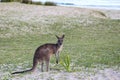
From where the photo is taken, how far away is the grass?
479 inches

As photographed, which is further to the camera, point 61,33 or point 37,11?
point 37,11

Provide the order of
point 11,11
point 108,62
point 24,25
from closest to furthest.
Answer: point 108,62 → point 24,25 → point 11,11

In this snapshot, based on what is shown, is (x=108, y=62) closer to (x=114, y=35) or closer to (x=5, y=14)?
(x=114, y=35)

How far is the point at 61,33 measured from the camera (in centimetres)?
1923

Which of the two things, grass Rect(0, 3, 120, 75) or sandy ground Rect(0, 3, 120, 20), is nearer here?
grass Rect(0, 3, 120, 75)

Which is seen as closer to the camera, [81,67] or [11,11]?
[81,67]

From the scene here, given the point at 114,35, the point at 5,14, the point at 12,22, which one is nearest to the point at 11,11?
the point at 5,14

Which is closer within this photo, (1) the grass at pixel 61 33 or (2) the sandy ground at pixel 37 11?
(1) the grass at pixel 61 33

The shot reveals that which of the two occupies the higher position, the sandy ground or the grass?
the sandy ground

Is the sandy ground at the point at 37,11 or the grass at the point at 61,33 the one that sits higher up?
the sandy ground at the point at 37,11

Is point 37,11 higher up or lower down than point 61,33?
higher up

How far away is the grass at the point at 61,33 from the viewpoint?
12.2 m

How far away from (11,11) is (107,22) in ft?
18.6

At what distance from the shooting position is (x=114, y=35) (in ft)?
61.9
